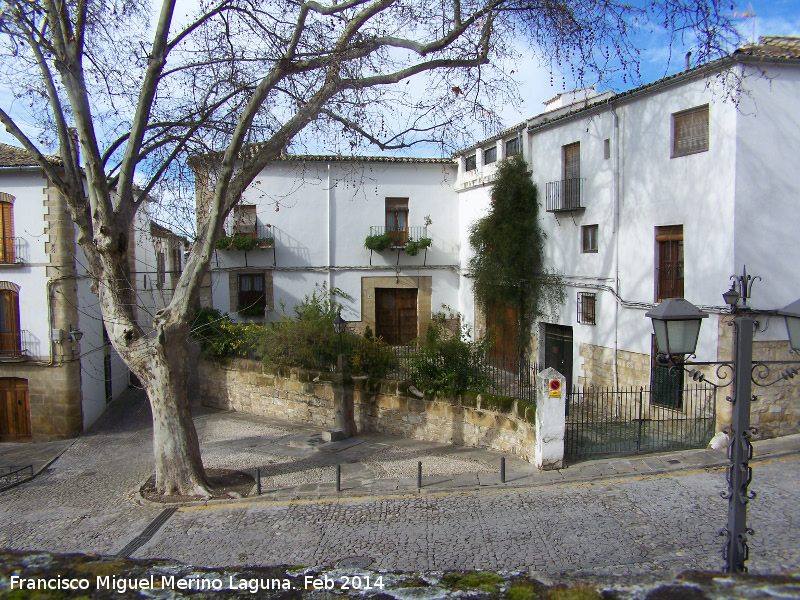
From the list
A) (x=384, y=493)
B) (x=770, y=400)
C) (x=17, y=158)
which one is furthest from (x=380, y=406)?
(x=17, y=158)

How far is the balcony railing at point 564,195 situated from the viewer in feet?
52.4

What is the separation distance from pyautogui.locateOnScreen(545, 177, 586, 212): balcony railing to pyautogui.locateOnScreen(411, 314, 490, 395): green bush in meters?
5.40

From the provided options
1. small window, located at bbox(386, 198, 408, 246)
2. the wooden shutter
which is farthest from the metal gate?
the wooden shutter

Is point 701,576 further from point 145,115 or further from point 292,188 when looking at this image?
point 292,188

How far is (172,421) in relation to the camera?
990cm

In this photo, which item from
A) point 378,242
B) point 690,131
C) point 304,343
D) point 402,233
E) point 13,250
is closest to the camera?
point 690,131

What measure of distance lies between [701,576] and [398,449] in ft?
34.3

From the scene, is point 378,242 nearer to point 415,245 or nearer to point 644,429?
point 415,245

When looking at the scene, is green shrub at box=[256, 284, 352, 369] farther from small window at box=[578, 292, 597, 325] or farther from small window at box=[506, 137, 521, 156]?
small window at box=[506, 137, 521, 156]

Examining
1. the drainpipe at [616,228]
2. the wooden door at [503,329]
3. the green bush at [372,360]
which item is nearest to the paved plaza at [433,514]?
the green bush at [372,360]

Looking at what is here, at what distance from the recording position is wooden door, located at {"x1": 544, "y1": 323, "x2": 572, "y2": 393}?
16953mm

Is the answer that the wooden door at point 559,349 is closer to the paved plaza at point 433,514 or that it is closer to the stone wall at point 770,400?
the stone wall at point 770,400

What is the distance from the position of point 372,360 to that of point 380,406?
3.78 ft

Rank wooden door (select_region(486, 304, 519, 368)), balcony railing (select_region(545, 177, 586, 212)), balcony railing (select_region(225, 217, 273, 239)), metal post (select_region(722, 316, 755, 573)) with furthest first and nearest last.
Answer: balcony railing (select_region(225, 217, 273, 239)) < wooden door (select_region(486, 304, 519, 368)) < balcony railing (select_region(545, 177, 586, 212)) < metal post (select_region(722, 316, 755, 573))
